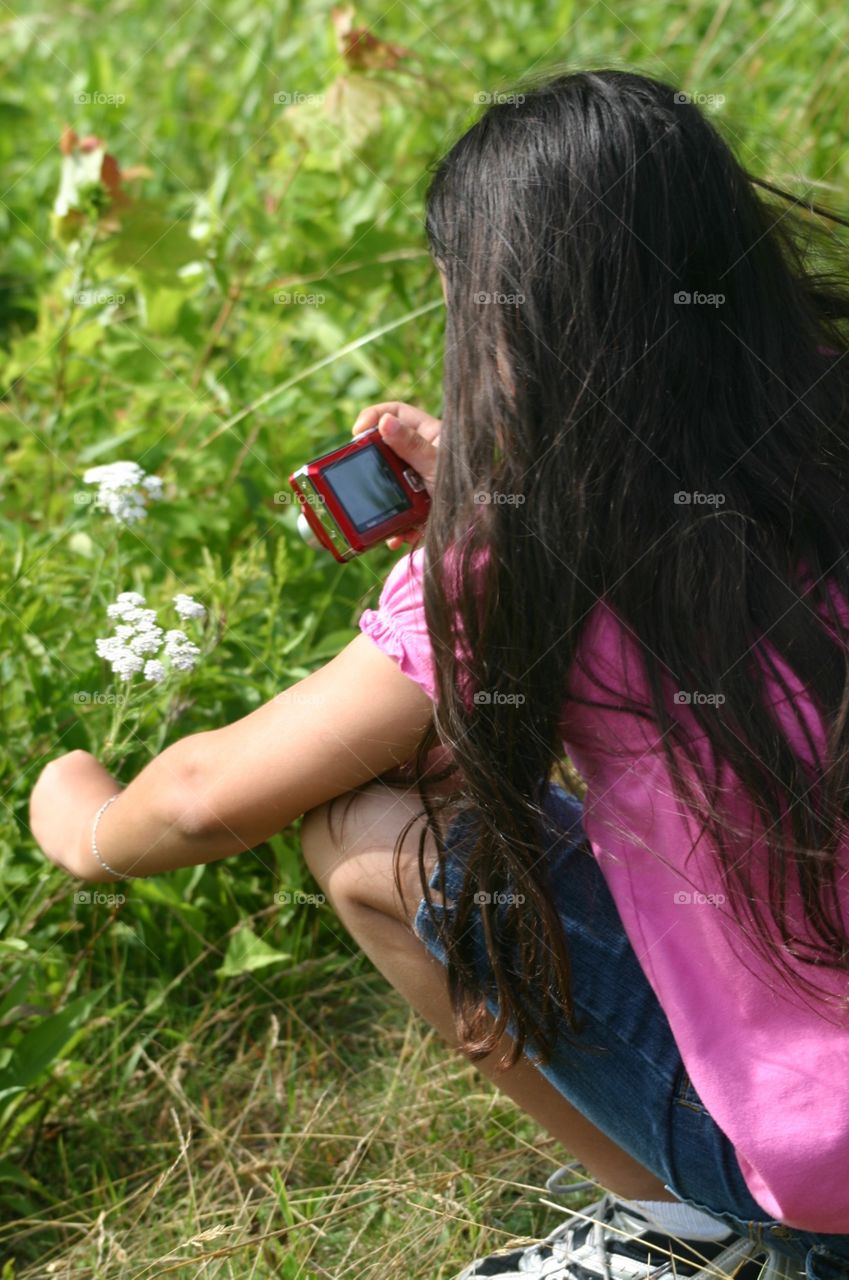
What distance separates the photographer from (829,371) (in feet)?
4.26

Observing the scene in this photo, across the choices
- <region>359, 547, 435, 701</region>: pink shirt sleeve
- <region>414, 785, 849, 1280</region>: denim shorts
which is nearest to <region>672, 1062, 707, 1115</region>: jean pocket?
<region>414, 785, 849, 1280</region>: denim shorts

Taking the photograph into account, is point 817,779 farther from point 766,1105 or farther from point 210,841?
point 210,841

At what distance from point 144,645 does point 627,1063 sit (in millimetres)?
655

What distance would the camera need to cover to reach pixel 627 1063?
4.38 ft

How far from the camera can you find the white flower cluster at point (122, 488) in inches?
67.4

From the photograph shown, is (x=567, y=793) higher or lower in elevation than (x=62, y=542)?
lower

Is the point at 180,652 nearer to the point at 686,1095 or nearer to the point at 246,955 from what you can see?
the point at 246,955

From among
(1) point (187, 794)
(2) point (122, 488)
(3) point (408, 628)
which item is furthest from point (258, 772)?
(2) point (122, 488)

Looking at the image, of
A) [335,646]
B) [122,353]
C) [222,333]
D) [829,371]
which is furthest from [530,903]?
[222,333]

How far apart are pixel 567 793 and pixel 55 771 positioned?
57cm

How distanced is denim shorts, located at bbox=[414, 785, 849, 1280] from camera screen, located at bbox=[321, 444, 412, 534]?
35 cm

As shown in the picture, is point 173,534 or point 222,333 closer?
point 173,534

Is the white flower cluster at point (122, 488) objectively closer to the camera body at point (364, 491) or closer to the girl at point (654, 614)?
the camera body at point (364, 491)

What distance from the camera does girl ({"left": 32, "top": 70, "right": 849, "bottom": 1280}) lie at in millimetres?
1176
